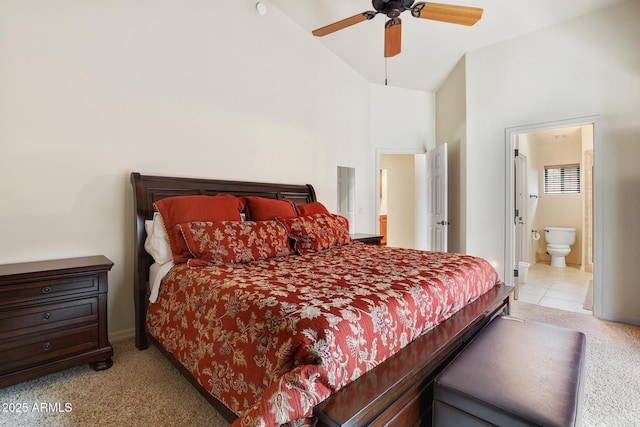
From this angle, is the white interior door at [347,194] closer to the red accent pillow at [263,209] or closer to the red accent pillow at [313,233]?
the red accent pillow at [313,233]

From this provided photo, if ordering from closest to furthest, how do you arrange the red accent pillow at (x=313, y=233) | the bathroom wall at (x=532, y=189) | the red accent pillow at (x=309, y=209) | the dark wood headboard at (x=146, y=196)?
the dark wood headboard at (x=146, y=196) → the red accent pillow at (x=313, y=233) → the red accent pillow at (x=309, y=209) → the bathroom wall at (x=532, y=189)

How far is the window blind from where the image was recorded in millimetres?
5867

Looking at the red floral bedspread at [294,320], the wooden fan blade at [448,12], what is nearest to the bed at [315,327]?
the red floral bedspread at [294,320]

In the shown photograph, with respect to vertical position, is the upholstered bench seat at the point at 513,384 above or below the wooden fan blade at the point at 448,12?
below

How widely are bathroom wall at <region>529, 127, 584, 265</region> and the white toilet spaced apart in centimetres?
31

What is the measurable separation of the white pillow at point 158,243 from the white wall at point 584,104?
11.8 ft

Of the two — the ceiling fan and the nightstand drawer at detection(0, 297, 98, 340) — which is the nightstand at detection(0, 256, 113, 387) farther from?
the ceiling fan

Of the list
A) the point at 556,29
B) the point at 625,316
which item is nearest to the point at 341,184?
the point at 556,29

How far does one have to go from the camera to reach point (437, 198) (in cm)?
445

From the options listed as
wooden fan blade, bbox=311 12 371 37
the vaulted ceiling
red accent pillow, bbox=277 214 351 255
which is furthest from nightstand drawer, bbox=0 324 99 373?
the vaulted ceiling

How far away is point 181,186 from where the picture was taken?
A: 2736mm

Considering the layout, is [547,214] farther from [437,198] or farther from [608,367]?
[608,367]

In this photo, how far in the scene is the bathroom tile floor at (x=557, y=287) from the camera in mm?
3619

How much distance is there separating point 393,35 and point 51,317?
325cm
